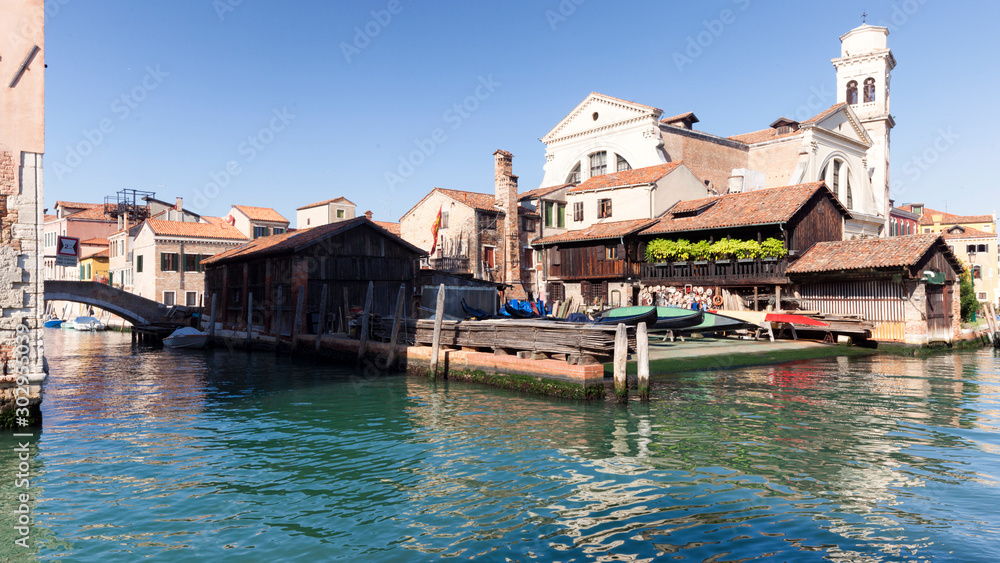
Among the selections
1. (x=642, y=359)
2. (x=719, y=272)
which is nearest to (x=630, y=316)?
(x=642, y=359)

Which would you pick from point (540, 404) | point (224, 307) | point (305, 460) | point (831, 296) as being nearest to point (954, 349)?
point (831, 296)

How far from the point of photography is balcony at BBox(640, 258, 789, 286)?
25609 millimetres

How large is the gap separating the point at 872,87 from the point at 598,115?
1831 cm

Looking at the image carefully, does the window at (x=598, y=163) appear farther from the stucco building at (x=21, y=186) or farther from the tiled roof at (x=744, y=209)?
the stucco building at (x=21, y=186)

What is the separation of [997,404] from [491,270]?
2515cm

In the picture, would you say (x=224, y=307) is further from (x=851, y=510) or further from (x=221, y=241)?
(x=851, y=510)

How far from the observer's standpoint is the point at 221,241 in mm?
43312

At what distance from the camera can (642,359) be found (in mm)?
12586

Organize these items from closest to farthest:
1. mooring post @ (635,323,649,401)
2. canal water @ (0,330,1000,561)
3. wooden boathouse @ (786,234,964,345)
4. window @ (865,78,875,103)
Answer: canal water @ (0,330,1000,561), mooring post @ (635,323,649,401), wooden boathouse @ (786,234,964,345), window @ (865,78,875,103)

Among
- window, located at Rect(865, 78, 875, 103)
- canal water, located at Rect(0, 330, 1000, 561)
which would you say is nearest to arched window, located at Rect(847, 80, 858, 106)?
window, located at Rect(865, 78, 875, 103)

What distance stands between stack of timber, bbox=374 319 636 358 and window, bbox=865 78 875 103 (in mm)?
36569

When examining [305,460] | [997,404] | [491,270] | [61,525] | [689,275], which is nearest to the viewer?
[61,525]

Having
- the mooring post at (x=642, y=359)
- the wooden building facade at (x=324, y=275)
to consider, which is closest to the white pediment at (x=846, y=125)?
the wooden building facade at (x=324, y=275)

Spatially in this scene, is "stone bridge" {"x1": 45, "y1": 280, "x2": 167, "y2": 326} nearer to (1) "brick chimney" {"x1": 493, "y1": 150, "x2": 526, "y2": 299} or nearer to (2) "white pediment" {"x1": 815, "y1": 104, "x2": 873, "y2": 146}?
(1) "brick chimney" {"x1": 493, "y1": 150, "x2": 526, "y2": 299}
